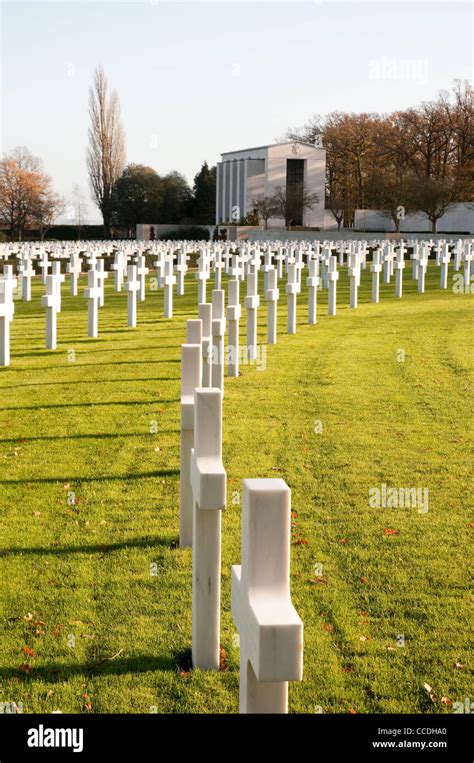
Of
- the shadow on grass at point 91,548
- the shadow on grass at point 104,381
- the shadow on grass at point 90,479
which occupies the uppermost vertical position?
the shadow on grass at point 104,381

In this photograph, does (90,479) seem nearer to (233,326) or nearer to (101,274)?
(233,326)

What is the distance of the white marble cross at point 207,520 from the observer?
3.93 meters

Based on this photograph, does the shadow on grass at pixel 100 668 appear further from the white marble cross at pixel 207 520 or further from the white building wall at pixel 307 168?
the white building wall at pixel 307 168

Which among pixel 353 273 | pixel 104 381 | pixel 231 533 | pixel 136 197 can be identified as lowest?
pixel 231 533

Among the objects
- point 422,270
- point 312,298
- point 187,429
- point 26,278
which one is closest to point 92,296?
point 312,298

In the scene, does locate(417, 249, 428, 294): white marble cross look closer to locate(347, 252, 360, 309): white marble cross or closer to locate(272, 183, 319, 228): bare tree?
locate(347, 252, 360, 309): white marble cross

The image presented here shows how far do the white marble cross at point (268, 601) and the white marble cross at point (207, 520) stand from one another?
115 centimetres

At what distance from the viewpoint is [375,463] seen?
785 centimetres

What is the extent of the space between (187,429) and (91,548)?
3.16 feet

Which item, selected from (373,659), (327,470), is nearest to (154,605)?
(373,659)

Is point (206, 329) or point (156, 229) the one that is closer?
A: point (206, 329)

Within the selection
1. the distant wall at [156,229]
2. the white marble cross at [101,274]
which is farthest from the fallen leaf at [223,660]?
the distant wall at [156,229]

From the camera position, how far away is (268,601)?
8.96 feet

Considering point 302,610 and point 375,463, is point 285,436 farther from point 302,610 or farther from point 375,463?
point 302,610
